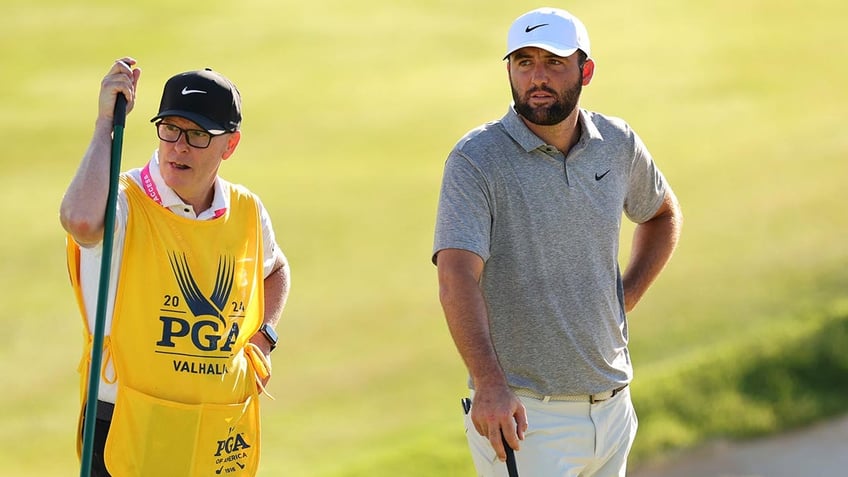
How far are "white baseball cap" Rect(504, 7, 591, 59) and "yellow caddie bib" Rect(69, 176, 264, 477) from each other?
2.75 ft

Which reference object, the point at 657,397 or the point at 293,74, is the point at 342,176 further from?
the point at 657,397

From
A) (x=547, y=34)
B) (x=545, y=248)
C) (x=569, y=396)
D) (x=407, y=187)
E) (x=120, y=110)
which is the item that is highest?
(x=407, y=187)

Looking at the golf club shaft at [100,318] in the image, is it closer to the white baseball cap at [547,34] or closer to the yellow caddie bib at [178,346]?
the yellow caddie bib at [178,346]

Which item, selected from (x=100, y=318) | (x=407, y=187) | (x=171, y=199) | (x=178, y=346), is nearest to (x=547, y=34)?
(x=171, y=199)

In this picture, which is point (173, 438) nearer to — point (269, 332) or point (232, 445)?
point (232, 445)

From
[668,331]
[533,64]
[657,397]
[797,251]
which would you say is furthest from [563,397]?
[797,251]

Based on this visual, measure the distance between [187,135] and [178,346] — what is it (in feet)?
1.56

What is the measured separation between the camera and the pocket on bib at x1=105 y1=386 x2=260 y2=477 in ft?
9.89

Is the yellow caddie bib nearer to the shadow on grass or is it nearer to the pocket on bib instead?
the pocket on bib

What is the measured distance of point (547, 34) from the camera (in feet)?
11.0

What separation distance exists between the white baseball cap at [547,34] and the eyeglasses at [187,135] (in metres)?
0.77

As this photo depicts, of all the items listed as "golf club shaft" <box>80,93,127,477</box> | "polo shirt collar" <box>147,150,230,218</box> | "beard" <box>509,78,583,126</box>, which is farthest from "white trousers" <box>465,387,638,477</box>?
"golf club shaft" <box>80,93,127,477</box>

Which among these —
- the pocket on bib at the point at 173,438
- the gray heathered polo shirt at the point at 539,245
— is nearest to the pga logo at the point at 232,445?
the pocket on bib at the point at 173,438

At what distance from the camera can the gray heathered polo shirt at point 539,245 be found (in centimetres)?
329
